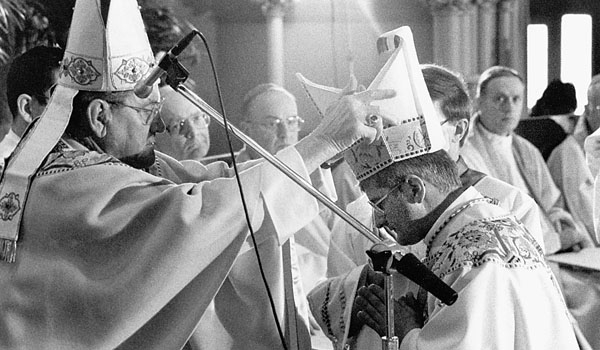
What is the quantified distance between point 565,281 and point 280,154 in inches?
154

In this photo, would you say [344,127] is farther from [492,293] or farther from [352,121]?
[492,293]

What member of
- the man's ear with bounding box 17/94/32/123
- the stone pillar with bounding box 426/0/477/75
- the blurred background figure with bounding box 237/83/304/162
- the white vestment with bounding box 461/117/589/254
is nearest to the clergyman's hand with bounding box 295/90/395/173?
the man's ear with bounding box 17/94/32/123

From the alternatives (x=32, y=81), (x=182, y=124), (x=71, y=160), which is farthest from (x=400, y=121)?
(x=182, y=124)

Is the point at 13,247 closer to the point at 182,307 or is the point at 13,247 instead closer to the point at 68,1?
the point at 182,307

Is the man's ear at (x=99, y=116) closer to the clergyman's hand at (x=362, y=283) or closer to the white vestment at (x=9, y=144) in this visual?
the clergyman's hand at (x=362, y=283)

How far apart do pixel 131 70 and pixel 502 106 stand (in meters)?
4.21

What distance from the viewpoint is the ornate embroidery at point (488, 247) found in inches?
115

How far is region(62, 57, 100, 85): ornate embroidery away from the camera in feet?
11.2

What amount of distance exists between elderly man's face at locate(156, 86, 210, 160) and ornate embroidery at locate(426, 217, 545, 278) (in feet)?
12.3

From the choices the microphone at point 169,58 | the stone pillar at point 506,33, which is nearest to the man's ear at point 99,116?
the microphone at point 169,58

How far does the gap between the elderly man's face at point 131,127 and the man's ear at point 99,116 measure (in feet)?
0.04

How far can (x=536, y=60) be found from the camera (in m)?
10.6

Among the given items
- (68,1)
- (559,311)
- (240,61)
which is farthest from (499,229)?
(240,61)

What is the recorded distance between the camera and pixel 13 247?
328 cm
